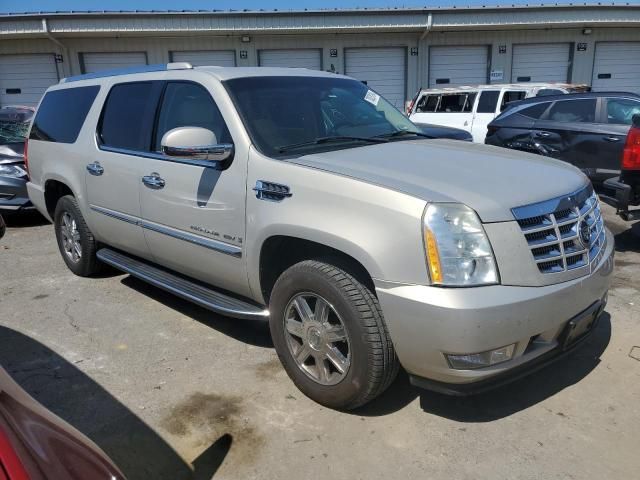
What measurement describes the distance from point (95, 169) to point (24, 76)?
59.6ft

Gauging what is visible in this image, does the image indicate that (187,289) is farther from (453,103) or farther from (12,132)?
(453,103)

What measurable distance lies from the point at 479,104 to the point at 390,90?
819cm

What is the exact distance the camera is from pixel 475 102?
12633mm

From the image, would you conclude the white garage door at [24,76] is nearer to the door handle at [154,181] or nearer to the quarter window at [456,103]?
the quarter window at [456,103]

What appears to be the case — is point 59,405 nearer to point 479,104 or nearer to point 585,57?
point 479,104

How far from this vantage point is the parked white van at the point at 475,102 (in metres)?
12.0

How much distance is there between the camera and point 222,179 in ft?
10.8

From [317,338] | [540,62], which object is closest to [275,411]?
[317,338]

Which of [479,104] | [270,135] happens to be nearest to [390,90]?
[479,104]

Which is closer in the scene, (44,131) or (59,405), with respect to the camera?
(59,405)

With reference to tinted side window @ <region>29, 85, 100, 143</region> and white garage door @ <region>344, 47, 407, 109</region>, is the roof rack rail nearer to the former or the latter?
tinted side window @ <region>29, 85, 100, 143</region>

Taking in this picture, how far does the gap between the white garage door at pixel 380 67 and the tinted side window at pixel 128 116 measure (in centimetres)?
1623

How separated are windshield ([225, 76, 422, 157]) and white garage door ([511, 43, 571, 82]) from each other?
18153 millimetres

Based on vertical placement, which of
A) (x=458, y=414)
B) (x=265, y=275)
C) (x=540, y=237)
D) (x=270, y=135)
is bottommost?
(x=458, y=414)
